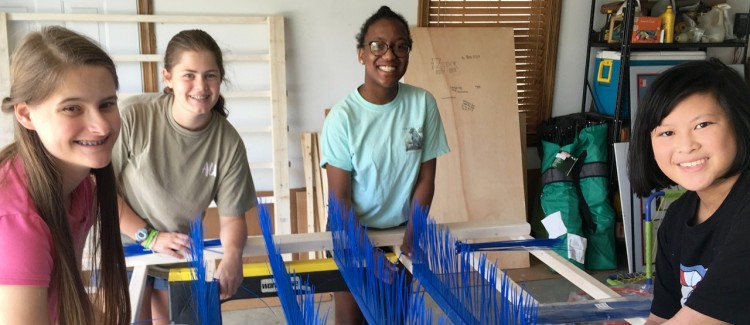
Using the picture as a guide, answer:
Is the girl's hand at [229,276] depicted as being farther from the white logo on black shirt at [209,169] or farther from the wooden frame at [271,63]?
the wooden frame at [271,63]

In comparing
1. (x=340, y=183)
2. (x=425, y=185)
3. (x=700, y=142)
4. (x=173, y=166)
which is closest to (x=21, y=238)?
(x=173, y=166)

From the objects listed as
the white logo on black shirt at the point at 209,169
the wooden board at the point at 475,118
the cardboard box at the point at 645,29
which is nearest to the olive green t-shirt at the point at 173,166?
the white logo on black shirt at the point at 209,169

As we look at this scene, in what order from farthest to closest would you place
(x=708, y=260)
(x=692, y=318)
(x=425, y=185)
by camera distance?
(x=425, y=185) → (x=708, y=260) → (x=692, y=318)

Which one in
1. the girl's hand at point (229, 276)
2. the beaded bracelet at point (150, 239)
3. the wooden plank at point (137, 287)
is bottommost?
the wooden plank at point (137, 287)

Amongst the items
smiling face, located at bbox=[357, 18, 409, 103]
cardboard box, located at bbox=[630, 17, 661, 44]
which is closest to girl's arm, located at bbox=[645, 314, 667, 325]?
smiling face, located at bbox=[357, 18, 409, 103]

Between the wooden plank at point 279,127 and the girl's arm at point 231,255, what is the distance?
1668mm

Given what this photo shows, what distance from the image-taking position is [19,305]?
964mm

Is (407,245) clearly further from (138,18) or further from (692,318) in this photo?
(138,18)

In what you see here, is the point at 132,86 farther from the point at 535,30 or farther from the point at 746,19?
the point at 746,19

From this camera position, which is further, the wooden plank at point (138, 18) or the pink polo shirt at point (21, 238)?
the wooden plank at point (138, 18)

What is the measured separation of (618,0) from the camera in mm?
3990

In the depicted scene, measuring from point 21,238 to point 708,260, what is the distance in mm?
1243

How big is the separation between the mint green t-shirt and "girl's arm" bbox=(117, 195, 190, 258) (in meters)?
0.51

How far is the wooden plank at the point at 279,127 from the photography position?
3.38m
